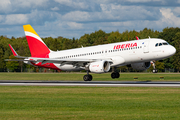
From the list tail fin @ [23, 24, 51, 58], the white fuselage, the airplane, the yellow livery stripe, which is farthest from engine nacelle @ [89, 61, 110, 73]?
the yellow livery stripe

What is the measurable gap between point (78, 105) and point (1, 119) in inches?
235

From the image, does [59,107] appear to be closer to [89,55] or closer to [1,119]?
[1,119]

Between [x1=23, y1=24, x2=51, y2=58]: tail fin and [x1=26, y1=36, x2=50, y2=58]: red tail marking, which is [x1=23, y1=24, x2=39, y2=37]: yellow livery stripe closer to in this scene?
[x1=23, y1=24, x2=51, y2=58]: tail fin

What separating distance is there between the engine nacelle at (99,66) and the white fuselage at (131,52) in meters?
1.24

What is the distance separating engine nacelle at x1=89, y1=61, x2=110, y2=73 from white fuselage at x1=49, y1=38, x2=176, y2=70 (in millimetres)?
1236

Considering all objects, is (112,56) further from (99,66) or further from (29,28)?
(29,28)

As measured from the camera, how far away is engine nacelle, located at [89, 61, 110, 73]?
42.0 metres

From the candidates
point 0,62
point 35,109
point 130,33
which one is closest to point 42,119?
point 35,109

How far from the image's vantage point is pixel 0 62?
133 m

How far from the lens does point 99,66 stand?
139ft

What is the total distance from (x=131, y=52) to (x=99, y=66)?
204 inches

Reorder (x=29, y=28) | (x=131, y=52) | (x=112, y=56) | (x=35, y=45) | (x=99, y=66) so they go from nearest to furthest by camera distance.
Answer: (x=99, y=66) < (x=131, y=52) < (x=112, y=56) < (x=35, y=45) < (x=29, y=28)

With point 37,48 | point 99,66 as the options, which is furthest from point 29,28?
point 99,66

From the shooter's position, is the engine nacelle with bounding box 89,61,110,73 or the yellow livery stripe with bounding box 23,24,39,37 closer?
the engine nacelle with bounding box 89,61,110,73
